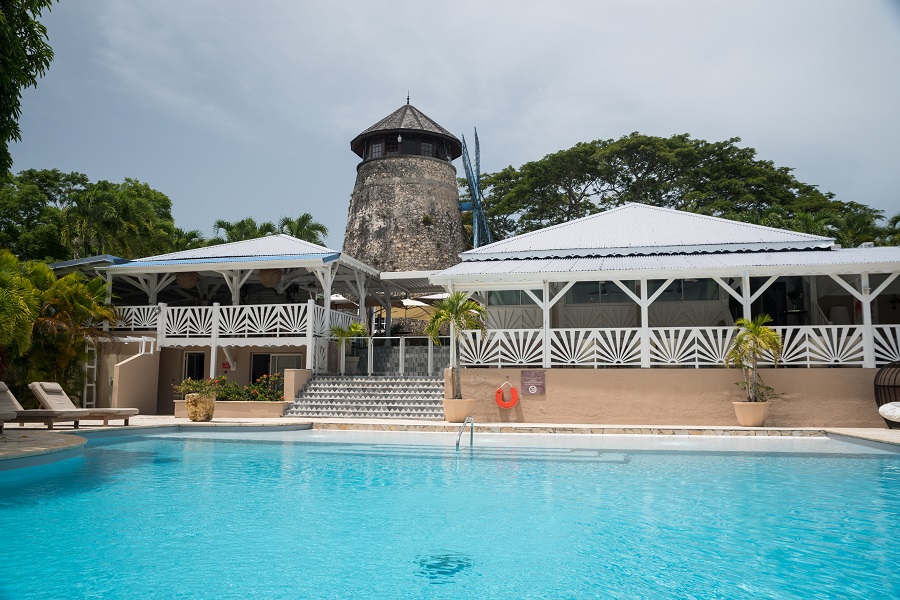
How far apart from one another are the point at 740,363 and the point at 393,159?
25529 millimetres

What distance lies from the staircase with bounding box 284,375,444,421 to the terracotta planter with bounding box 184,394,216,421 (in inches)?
88.8

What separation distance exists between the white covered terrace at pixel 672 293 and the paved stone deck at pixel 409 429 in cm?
196

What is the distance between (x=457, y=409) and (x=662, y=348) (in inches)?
202

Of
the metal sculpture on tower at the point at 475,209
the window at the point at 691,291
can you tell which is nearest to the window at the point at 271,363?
the window at the point at 691,291

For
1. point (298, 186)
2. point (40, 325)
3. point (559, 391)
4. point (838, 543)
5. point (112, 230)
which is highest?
point (298, 186)

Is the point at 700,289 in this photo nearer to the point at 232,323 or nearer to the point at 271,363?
the point at 271,363

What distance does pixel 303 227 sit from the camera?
3616 cm

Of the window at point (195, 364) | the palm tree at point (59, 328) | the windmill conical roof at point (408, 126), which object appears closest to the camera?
the palm tree at point (59, 328)

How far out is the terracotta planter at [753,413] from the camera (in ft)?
48.4

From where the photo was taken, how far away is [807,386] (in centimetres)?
1511

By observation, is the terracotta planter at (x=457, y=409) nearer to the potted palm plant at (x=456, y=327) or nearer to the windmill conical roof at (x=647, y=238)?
the potted palm plant at (x=456, y=327)

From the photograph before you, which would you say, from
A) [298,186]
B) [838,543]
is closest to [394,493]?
[838,543]

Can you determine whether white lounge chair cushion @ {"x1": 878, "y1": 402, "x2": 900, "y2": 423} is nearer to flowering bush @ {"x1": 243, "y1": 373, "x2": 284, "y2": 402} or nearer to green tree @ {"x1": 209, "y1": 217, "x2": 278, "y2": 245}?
flowering bush @ {"x1": 243, "y1": 373, "x2": 284, "y2": 402}

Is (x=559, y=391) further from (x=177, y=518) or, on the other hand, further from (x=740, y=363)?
(x=177, y=518)
